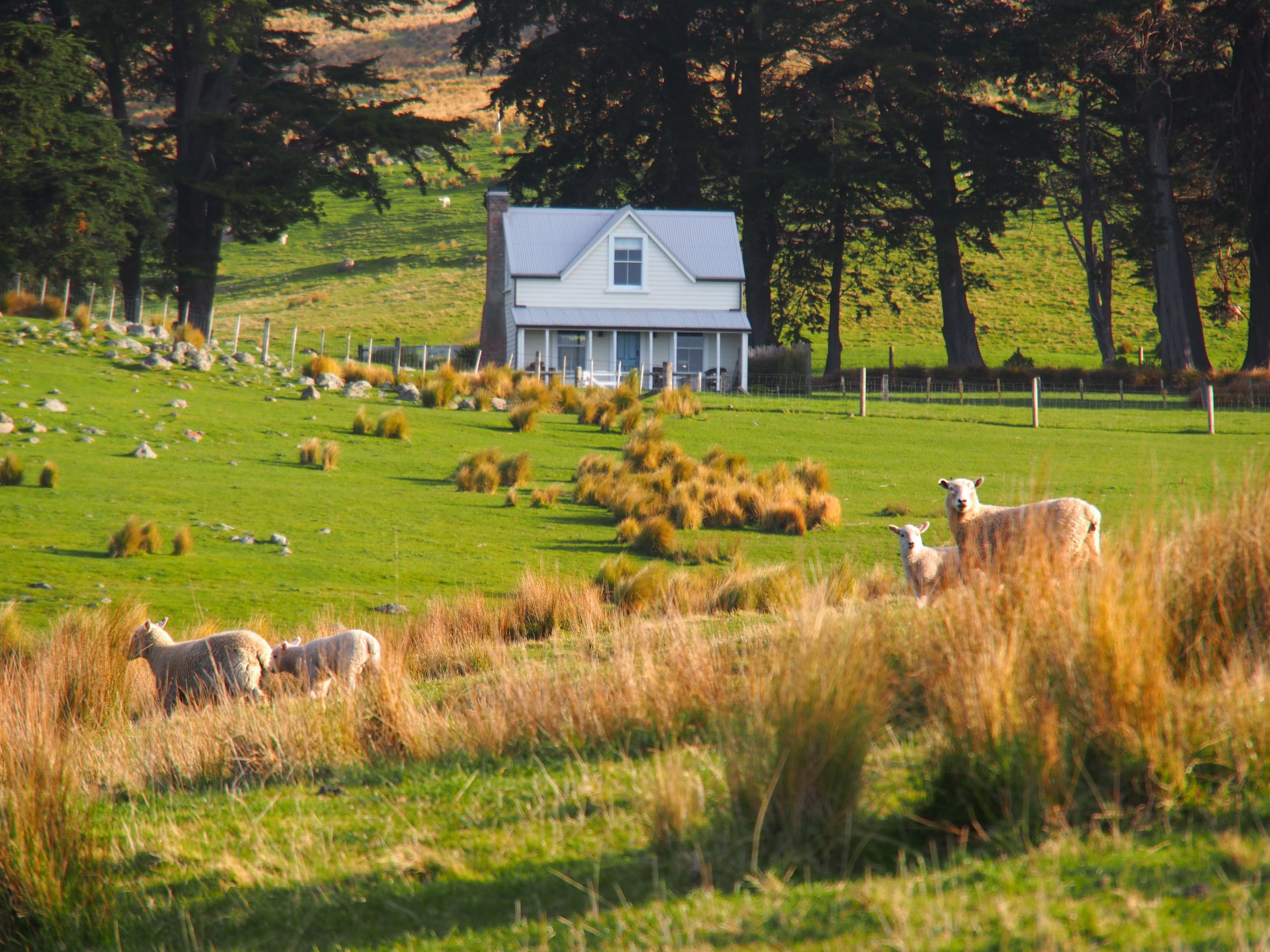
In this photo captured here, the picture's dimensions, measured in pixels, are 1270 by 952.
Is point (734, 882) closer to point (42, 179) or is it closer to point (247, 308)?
point (42, 179)

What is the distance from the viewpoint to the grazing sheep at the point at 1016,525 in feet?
22.3

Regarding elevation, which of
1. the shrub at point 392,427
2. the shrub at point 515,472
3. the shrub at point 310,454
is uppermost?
the shrub at point 392,427

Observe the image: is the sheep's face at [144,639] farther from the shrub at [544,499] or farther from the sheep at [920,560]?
the shrub at [544,499]

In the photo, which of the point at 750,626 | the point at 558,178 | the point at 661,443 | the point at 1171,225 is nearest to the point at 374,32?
the point at 558,178

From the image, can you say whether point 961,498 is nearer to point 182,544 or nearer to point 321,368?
point 182,544

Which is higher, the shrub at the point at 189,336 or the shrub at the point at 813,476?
the shrub at the point at 189,336

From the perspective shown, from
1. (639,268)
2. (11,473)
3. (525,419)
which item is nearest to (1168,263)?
(639,268)

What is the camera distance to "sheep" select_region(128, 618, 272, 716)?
8.86 meters

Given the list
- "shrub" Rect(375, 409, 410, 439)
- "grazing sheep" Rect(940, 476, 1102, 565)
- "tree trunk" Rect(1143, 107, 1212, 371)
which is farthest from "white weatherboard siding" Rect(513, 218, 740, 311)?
"grazing sheep" Rect(940, 476, 1102, 565)

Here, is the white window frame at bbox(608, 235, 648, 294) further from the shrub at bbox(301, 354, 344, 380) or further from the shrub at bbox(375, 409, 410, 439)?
the shrub at bbox(375, 409, 410, 439)

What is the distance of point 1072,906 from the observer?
3906 mm

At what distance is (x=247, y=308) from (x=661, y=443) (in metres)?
51.9

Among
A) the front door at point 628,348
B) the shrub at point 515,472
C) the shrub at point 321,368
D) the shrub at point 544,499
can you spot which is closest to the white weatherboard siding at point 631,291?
the front door at point 628,348

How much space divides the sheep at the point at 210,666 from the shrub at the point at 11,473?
333 inches
